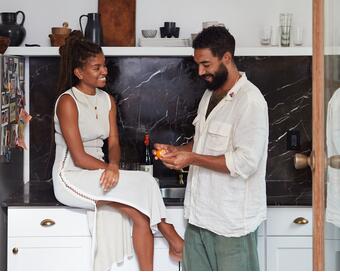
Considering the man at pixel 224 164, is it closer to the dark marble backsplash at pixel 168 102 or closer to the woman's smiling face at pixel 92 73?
the woman's smiling face at pixel 92 73

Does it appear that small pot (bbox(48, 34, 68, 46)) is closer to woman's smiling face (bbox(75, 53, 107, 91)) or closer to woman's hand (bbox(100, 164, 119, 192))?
woman's smiling face (bbox(75, 53, 107, 91))

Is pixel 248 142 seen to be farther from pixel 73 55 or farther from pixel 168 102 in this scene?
pixel 168 102

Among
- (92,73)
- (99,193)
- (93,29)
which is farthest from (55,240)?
(93,29)

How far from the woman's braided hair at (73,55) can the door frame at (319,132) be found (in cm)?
143

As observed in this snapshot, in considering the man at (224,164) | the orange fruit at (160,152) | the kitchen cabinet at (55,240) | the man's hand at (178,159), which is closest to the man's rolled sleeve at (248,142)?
the man at (224,164)

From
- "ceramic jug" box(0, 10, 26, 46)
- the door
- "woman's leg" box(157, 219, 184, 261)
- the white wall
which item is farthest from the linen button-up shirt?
"ceramic jug" box(0, 10, 26, 46)

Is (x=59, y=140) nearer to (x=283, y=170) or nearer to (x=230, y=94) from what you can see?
(x=230, y=94)

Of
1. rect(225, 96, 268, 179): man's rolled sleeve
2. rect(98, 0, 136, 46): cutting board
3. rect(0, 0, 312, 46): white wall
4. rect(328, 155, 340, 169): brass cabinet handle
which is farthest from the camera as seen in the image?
rect(0, 0, 312, 46): white wall

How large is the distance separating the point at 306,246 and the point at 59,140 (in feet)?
4.22

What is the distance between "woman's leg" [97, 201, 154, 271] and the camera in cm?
333

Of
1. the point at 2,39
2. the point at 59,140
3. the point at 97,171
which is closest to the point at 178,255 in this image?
the point at 97,171

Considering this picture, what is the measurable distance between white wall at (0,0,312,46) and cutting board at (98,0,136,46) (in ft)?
0.34

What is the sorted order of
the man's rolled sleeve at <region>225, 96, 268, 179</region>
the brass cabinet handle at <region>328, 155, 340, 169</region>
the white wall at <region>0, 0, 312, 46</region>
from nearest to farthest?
1. the brass cabinet handle at <region>328, 155, 340, 169</region>
2. the man's rolled sleeve at <region>225, 96, 268, 179</region>
3. the white wall at <region>0, 0, 312, 46</region>

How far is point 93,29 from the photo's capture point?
3.70m
